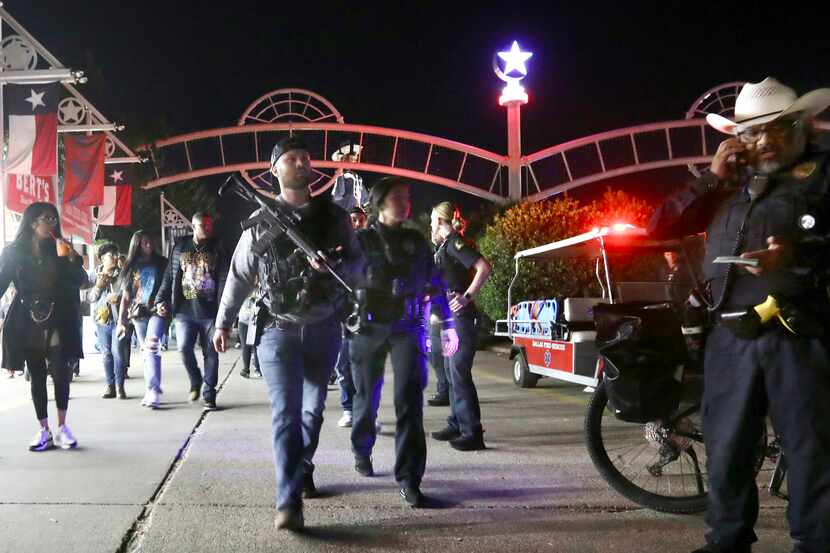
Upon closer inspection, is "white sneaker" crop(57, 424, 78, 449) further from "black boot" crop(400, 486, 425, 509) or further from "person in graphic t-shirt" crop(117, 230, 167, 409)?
"black boot" crop(400, 486, 425, 509)

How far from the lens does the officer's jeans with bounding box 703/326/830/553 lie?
2.85m

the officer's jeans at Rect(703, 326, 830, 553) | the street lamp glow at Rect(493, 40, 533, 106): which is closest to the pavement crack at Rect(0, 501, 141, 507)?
the officer's jeans at Rect(703, 326, 830, 553)

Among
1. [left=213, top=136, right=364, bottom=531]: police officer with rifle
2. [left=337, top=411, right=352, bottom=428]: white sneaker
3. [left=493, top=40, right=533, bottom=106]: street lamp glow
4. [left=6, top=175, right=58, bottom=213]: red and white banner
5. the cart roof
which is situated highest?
[left=493, top=40, right=533, bottom=106]: street lamp glow

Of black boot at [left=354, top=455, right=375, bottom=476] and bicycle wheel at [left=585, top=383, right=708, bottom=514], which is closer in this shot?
bicycle wheel at [left=585, top=383, right=708, bottom=514]

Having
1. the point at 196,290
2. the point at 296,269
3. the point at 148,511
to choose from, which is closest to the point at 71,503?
the point at 148,511

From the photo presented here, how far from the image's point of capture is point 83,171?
15648mm

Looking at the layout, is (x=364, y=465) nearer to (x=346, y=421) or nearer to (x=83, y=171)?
(x=346, y=421)

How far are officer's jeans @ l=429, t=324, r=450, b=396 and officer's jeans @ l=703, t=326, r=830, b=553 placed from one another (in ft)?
10.7

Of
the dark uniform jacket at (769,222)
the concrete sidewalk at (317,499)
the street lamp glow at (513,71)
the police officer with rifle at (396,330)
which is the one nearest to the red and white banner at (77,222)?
the concrete sidewalk at (317,499)

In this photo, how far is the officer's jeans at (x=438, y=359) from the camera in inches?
265

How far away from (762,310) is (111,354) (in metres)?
8.30

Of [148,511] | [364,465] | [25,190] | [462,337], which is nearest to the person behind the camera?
[148,511]

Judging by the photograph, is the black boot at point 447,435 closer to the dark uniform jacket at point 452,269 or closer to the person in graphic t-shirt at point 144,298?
the dark uniform jacket at point 452,269

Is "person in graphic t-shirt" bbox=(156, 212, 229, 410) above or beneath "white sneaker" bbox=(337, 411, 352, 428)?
above
